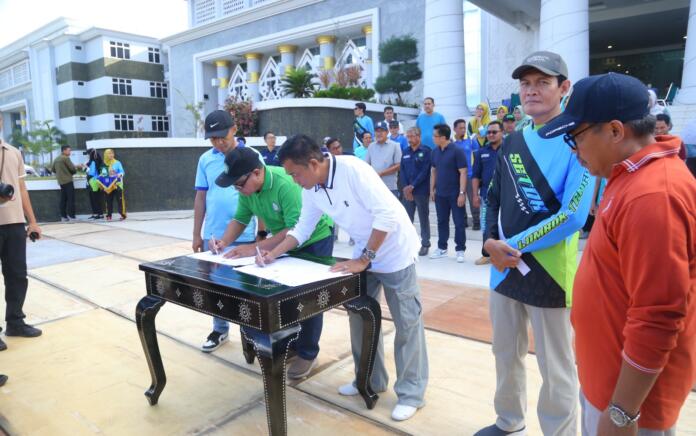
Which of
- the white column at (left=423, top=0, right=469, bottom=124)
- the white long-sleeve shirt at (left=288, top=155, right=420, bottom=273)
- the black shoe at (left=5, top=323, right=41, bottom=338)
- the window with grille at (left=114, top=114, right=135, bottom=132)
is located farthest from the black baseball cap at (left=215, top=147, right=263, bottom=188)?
the window with grille at (left=114, top=114, right=135, bottom=132)

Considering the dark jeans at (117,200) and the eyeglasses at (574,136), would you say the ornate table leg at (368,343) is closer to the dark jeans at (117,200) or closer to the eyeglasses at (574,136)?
the eyeglasses at (574,136)

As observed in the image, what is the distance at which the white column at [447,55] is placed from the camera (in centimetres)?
1177

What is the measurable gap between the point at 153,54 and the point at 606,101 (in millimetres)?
43266

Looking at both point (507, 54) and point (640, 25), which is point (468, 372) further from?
point (640, 25)

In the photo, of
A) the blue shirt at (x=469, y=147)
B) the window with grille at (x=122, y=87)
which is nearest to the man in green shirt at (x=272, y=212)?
the blue shirt at (x=469, y=147)

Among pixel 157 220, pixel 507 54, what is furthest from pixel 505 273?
pixel 507 54

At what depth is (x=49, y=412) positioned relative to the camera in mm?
2936

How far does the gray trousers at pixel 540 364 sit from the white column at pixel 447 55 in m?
10.4

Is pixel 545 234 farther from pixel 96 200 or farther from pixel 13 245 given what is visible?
pixel 96 200

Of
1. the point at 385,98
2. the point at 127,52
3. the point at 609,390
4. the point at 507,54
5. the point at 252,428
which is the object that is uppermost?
the point at 127,52

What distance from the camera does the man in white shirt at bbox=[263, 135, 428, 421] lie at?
2551mm

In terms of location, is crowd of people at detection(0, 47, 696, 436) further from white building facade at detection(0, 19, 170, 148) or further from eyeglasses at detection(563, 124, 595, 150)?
white building facade at detection(0, 19, 170, 148)

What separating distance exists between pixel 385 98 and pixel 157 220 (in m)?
11.5

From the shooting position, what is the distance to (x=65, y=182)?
11648 millimetres
